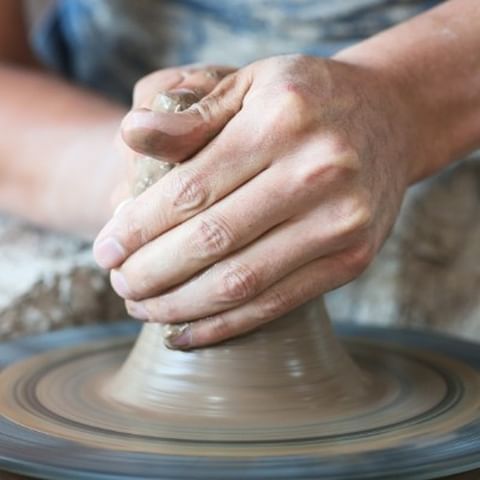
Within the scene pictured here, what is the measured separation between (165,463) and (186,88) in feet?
1.31

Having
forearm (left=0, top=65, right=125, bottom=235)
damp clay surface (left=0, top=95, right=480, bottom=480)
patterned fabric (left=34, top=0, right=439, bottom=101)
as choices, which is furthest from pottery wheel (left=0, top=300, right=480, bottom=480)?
patterned fabric (left=34, top=0, right=439, bottom=101)

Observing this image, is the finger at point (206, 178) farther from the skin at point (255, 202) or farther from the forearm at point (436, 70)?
the forearm at point (436, 70)

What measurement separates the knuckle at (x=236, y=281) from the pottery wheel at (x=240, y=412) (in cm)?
8

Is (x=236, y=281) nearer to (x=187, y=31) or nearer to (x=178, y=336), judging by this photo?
(x=178, y=336)

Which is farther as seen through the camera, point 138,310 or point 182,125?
point 138,310

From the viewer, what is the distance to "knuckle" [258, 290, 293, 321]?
3.51ft

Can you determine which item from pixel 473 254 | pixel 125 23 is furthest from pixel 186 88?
pixel 125 23

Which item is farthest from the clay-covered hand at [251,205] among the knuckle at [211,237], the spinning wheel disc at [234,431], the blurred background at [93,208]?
the blurred background at [93,208]

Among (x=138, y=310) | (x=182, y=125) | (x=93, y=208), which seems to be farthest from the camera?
(x=93, y=208)

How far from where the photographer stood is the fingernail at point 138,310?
3.64 feet

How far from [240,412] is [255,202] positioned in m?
0.21

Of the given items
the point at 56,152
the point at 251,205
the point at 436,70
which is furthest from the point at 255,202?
the point at 56,152

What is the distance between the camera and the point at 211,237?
3.36 ft

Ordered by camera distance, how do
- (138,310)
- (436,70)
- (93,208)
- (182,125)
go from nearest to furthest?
1. (182,125)
2. (138,310)
3. (436,70)
4. (93,208)
